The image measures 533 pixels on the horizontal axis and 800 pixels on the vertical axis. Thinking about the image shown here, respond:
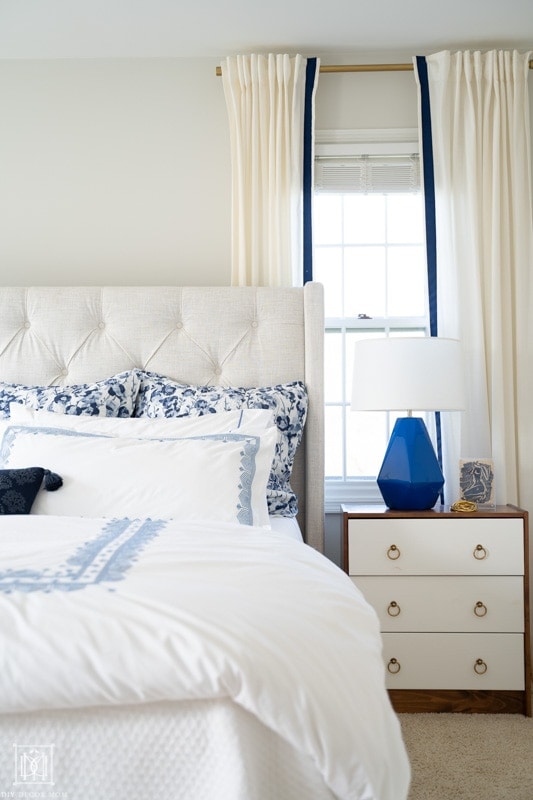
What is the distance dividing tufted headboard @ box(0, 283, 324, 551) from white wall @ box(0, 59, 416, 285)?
0.25 metres

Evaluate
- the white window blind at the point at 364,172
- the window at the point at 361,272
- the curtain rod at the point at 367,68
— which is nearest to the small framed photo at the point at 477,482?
the window at the point at 361,272

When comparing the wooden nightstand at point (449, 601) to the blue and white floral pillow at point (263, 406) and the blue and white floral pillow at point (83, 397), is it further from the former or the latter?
the blue and white floral pillow at point (83, 397)

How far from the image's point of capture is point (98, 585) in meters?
1.15

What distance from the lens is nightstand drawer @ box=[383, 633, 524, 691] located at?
8.14 feet

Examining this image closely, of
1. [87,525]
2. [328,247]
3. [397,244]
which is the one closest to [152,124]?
[328,247]

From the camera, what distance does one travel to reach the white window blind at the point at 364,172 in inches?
124

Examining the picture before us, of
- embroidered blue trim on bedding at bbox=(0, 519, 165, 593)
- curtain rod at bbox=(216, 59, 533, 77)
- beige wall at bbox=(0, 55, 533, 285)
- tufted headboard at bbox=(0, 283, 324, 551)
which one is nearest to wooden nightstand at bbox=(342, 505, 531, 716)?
tufted headboard at bbox=(0, 283, 324, 551)

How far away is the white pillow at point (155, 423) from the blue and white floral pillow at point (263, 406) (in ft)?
0.41

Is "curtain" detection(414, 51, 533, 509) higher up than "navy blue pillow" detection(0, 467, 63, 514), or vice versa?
"curtain" detection(414, 51, 533, 509)

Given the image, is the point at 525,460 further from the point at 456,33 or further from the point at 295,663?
the point at 295,663

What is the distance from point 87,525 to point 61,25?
223cm

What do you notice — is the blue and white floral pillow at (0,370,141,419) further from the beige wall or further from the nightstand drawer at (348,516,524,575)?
the nightstand drawer at (348,516,524,575)

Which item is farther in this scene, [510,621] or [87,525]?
[510,621]

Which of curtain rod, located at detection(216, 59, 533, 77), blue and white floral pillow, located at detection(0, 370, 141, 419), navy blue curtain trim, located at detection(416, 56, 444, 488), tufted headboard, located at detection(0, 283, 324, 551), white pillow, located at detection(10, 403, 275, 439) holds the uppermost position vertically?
curtain rod, located at detection(216, 59, 533, 77)
